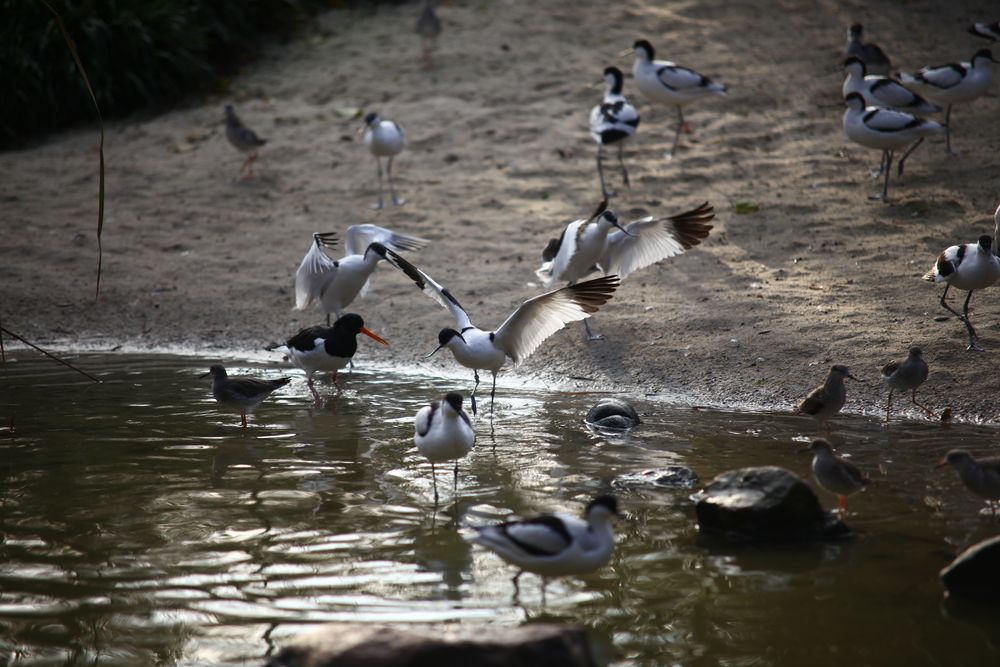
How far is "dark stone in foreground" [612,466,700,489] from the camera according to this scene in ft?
20.0

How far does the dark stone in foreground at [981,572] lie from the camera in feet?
15.1

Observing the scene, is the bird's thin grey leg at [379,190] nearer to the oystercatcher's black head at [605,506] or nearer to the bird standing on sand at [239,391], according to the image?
the bird standing on sand at [239,391]

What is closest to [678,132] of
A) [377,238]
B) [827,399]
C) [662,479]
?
[377,238]

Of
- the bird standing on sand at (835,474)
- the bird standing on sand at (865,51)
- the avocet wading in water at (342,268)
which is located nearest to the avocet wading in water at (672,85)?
the bird standing on sand at (865,51)

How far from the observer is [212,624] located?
14.9 feet

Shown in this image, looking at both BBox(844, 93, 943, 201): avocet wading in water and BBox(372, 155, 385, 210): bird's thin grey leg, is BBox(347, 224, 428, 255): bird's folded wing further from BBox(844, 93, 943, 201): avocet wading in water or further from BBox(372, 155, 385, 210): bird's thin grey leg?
BBox(844, 93, 943, 201): avocet wading in water

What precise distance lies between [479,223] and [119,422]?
4.88 m

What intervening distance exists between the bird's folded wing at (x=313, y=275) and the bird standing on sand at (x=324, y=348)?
0.82 meters

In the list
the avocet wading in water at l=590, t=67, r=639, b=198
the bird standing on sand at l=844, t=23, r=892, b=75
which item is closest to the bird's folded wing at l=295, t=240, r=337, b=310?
the avocet wading in water at l=590, t=67, r=639, b=198

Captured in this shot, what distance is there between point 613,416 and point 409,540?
89.4 inches

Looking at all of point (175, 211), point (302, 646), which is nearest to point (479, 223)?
point (175, 211)

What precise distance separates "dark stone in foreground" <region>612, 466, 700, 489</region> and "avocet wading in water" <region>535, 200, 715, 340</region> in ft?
9.60

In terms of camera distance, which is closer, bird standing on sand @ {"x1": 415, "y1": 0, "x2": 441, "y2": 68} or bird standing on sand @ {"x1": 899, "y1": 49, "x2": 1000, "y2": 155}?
bird standing on sand @ {"x1": 899, "y1": 49, "x2": 1000, "y2": 155}

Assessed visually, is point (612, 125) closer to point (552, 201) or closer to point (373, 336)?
point (552, 201)
